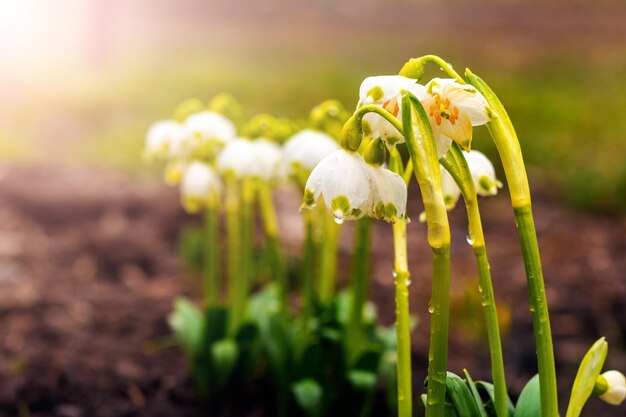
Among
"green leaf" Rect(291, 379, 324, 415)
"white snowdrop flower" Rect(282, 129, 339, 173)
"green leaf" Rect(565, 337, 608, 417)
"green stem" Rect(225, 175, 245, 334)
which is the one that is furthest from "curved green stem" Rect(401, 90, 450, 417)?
"green stem" Rect(225, 175, 245, 334)

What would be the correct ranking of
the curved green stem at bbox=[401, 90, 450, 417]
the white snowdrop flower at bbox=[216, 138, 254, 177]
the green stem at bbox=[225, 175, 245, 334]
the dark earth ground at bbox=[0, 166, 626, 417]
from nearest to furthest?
the curved green stem at bbox=[401, 90, 450, 417], the white snowdrop flower at bbox=[216, 138, 254, 177], the green stem at bbox=[225, 175, 245, 334], the dark earth ground at bbox=[0, 166, 626, 417]

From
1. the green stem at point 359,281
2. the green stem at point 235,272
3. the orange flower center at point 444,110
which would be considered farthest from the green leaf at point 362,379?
the orange flower center at point 444,110

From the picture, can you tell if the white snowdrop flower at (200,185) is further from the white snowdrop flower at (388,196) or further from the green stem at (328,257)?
the white snowdrop flower at (388,196)

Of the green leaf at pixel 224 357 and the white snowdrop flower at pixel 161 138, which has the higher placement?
the white snowdrop flower at pixel 161 138

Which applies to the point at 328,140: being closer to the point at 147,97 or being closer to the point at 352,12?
the point at 147,97

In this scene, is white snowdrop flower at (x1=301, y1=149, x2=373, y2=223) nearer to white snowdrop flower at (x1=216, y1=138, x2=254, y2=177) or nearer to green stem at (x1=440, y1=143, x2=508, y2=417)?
green stem at (x1=440, y1=143, x2=508, y2=417)
